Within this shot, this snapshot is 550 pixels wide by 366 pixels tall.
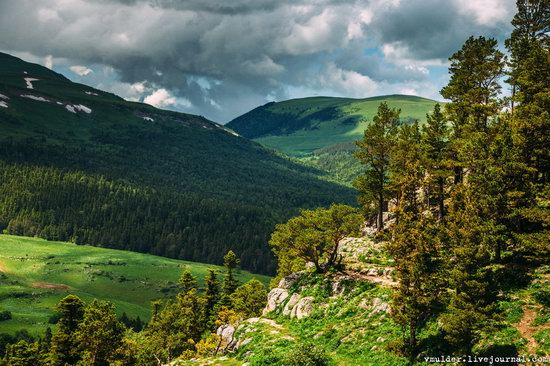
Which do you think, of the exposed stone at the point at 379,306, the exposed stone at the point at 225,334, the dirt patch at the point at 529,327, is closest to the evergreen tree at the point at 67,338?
the exposed stone at the point at 225,334

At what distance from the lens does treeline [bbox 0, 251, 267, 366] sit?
208ft

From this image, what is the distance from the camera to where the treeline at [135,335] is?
63469 millimetres

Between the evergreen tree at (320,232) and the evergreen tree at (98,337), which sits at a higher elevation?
the evergreen tree at (320,232)

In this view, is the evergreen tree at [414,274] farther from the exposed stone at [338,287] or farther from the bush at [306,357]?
the exposed stone at [338,287]

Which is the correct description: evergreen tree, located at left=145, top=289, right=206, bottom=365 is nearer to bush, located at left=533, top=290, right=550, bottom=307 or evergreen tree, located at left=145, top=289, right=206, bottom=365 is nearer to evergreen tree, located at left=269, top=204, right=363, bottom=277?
evergreen tree, located at left=269, top=204, right=363, bottom=277

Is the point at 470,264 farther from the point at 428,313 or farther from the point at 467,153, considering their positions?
the point at 467,153

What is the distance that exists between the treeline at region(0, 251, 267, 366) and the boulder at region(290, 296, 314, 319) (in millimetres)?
15564

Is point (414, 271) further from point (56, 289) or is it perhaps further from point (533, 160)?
point (56, 289)

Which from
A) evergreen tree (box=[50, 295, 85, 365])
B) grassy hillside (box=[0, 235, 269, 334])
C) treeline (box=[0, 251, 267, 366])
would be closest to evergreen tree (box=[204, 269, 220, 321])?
treeline (box=[0, 251, 267, 366])

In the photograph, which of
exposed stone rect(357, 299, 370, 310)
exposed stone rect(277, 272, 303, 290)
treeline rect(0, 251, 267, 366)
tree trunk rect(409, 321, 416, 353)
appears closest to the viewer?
tree trunk rect(409, 321, 416, 353)

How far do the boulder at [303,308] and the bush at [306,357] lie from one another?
44.0ft

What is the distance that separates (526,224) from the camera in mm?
47938

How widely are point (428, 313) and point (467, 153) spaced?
2010 centimetres

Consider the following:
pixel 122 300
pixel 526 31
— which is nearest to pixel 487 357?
pixel 526 31
